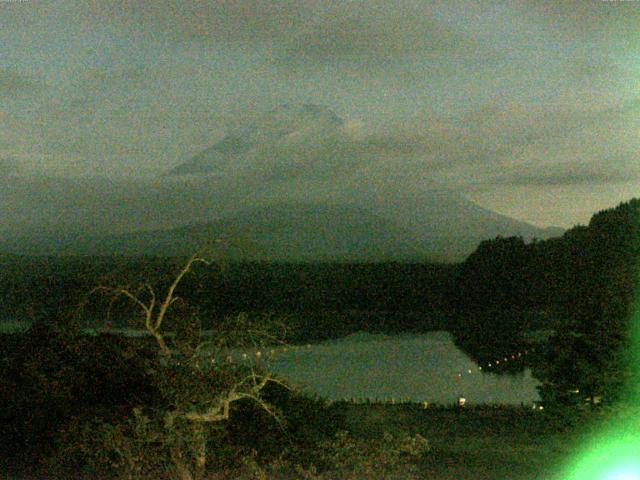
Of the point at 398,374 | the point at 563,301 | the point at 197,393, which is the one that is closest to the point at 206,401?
the point at 197,393

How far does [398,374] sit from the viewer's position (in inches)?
960

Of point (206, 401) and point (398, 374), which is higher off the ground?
point (206, 401)

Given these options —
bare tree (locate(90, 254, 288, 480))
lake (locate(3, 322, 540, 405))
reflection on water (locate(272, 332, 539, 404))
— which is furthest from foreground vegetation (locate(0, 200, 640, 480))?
reflection on water (locate(272, 332, 539, 404))

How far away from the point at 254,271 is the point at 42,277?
19.3 m

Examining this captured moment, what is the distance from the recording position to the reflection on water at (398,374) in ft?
65.9

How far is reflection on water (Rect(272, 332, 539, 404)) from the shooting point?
20078mm

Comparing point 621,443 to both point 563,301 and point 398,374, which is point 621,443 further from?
point 563,301

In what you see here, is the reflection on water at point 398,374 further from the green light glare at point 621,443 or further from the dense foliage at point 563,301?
the green light glare at point 621,443

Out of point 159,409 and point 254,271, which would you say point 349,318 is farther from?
point 159,409

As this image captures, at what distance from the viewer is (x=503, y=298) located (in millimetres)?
49094

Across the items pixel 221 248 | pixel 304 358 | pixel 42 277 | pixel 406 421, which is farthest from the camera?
pixel 42 277

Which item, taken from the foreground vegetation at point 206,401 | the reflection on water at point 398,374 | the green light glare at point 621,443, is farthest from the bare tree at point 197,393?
the reflection on water at point 398,374

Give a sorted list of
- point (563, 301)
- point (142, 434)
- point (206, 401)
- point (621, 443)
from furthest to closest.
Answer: point (563, 301)
point (621, 443)
point (206, 401)
point (142, 434)

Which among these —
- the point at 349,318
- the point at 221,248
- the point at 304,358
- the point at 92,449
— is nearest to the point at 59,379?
the point at 92,449
